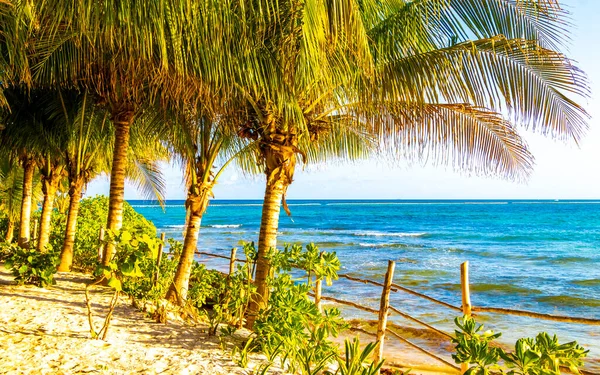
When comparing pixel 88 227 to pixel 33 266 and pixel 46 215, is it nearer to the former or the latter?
pixel 46 215

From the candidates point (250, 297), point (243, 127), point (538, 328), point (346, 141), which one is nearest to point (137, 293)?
point (250, 297)

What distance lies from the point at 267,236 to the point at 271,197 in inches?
16.4

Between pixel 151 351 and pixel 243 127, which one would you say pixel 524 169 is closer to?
pixel 243 127

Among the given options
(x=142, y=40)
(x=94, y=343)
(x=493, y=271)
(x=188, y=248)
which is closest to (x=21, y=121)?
(x=188, y=248)

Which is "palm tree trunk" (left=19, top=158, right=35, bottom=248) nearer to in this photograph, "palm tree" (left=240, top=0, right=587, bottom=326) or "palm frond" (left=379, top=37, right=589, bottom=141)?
"palm tree" (left=240, top=0, right=587, bottom=326)

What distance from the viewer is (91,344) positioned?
4285 mm

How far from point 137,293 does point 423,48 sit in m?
4.22

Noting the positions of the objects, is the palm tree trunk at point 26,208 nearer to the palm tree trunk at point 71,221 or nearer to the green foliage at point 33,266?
the palm tree trunk at point 71,221

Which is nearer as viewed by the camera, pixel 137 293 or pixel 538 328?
pixel 137 293

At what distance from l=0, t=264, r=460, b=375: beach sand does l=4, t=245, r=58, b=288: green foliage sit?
1.12 ft

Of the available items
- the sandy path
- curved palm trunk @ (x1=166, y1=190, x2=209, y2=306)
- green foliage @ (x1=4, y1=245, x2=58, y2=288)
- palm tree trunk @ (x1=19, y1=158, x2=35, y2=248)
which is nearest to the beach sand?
the sandy path

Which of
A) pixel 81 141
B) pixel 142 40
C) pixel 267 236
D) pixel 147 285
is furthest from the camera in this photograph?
pixel 81 141

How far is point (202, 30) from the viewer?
373 cm

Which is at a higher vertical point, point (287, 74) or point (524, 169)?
point (287, 74)
